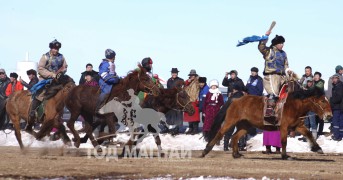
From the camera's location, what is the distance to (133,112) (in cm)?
1798

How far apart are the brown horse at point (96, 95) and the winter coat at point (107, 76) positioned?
324 millimetres

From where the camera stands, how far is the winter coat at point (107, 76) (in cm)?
1870

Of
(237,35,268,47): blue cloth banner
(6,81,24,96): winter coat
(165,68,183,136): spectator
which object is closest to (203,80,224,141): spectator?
(165,68,183,136): spectator

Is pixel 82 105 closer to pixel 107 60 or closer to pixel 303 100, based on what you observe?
pixel 107 60

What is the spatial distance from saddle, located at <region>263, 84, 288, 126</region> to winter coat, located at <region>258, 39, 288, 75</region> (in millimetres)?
481

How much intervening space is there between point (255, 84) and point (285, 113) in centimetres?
609

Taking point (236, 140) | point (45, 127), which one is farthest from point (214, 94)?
point (45, 127)

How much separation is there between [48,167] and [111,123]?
393cm

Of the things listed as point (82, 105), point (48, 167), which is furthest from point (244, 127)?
point (48, 167)

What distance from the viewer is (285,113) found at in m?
18.2

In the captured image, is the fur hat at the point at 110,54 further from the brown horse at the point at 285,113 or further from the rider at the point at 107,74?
the brown horse at the point at 285,113

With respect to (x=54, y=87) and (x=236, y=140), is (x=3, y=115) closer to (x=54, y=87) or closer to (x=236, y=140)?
(x=54, y=87)

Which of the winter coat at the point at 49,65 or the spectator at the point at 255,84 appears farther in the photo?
the spectator at the point at 255,84

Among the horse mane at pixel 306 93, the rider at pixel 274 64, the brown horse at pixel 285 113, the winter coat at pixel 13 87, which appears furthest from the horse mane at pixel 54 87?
the winter coat at pixel 13 87
